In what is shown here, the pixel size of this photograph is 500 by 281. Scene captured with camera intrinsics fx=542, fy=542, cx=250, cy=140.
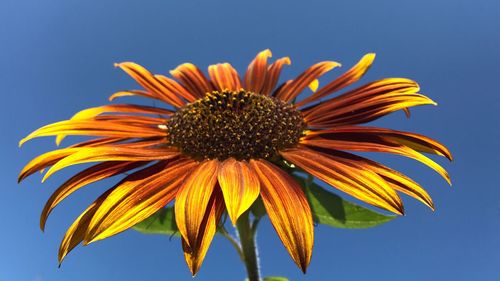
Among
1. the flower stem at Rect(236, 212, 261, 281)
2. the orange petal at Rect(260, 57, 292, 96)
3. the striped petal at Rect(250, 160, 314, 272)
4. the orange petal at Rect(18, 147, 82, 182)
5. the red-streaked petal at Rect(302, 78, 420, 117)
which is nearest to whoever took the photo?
the striped petal at Rect(250, 160, 314, 272)

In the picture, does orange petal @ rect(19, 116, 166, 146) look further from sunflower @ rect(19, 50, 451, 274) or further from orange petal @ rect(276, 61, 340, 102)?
orange petal @ rect(276, 61, 340, 102)

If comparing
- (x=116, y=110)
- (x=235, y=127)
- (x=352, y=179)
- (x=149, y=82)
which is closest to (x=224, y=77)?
(x=149, y=82)

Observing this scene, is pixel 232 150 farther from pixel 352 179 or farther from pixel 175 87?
pixel 175 87

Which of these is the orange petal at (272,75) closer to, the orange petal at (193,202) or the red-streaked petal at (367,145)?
the red-streaked petal at (367,145)

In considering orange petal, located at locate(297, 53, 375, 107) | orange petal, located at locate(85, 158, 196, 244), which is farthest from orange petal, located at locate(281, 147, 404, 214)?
orange petal, located at locate(297, 53, 375, 107)

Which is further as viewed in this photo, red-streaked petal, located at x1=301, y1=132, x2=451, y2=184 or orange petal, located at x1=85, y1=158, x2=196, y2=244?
red-streaked petal, located at x1=301, y1=132, x2=451, y2=184

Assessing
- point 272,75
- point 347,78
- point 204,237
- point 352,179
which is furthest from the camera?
point 272,75

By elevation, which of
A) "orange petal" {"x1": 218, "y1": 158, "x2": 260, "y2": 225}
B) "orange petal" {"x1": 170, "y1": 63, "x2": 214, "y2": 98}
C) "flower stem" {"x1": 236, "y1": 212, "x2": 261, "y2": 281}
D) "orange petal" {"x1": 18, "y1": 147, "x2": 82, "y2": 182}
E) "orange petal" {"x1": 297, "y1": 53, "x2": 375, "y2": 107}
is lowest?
"flower stem" {"x1": 236, "y1": 212, "x2": 261, "y2": 281}
